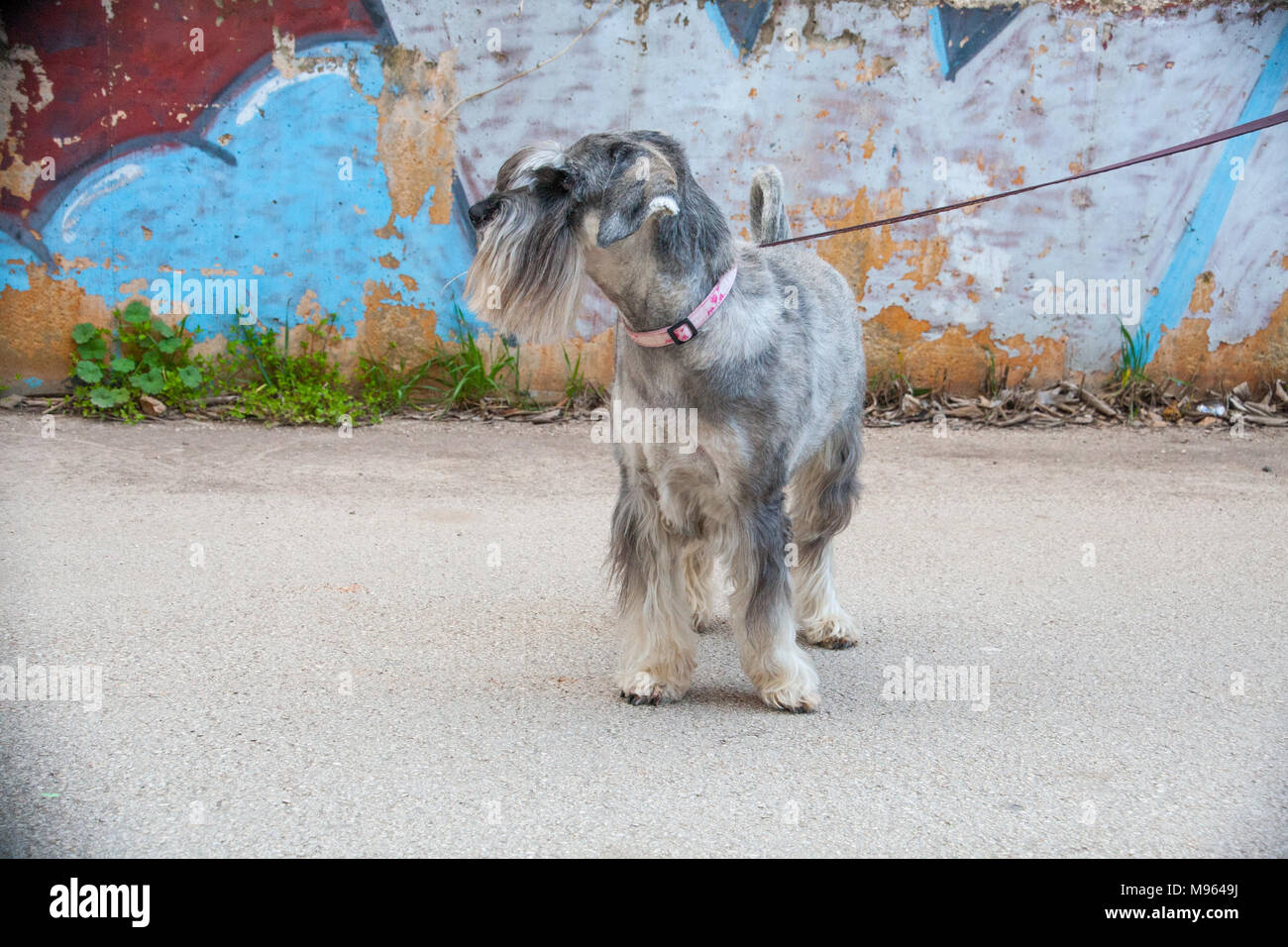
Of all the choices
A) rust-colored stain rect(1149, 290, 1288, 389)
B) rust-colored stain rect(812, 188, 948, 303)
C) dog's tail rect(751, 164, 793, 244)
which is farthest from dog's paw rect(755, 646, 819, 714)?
rust-colored stain rect(1149, 290, 1288, 389)

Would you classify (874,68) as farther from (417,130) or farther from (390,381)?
(390,381)

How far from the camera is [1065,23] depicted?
8156 mm

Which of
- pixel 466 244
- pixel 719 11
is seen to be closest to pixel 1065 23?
pixel 719 11

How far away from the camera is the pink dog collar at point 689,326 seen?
11.4 ft

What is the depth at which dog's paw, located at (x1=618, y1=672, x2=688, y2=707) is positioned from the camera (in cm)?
378

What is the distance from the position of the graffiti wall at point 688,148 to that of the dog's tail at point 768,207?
3803 millimetres

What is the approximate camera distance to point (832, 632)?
4426mm

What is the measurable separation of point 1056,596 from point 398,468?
12.6 ft

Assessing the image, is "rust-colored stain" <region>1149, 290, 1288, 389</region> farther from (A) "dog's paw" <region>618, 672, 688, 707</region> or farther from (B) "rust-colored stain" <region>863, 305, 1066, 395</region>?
(A) "dog's paw" <region>618, 672, 688, 707</region>

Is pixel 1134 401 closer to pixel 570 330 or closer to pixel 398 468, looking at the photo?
pixel 398 468

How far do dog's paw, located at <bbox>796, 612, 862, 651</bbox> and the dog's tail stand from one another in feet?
4.88

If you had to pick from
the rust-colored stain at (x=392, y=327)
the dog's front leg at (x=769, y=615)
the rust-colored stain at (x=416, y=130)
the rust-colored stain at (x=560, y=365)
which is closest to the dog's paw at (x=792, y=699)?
the dog's front leg at (x=769, y=615)

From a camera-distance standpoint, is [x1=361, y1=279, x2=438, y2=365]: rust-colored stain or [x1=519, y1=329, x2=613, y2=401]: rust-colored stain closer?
[x1=361, y1=279, x2=438, y2=365]: rust-colored stain

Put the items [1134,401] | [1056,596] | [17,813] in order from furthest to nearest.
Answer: [1134,401]
[1056,596]
[17,813]
